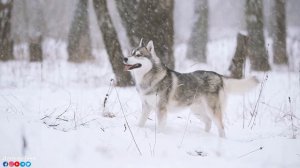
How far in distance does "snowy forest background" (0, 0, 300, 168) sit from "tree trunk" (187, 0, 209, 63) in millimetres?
44

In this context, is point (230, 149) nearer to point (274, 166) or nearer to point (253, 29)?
point (274, 166)

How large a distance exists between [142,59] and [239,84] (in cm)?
159

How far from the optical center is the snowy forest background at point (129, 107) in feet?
11.6

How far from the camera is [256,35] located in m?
12.2

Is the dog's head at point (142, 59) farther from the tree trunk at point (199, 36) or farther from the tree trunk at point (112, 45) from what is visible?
the tree trunk at point (199, 36)

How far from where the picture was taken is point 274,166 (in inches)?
143

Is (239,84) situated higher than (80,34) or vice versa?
(80,34)

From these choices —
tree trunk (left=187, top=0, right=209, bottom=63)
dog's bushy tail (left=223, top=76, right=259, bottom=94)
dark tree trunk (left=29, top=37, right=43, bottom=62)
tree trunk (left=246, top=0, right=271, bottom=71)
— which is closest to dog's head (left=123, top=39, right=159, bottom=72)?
dog's bushy tail (left=223, top=76, right=259, bottom=94)

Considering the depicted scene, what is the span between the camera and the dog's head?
5355 millimetres

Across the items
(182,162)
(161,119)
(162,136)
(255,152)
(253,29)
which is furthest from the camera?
(253,29)

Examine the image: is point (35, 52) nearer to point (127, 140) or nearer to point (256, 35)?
point (256, 35)

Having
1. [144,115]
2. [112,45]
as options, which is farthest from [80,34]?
[144,115]

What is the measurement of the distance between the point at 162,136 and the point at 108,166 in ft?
4.58

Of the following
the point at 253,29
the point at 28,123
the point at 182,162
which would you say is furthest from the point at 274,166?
the point at 253,29
